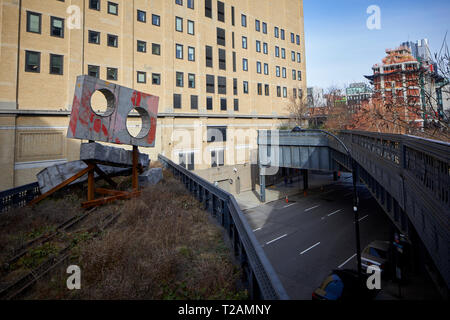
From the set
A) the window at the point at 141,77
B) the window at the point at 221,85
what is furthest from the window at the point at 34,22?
the window at the point at 221,85

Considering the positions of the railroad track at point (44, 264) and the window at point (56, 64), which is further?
the window at point (56, 64)

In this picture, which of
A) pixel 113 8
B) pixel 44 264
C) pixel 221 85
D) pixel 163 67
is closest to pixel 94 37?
pixel 113 8

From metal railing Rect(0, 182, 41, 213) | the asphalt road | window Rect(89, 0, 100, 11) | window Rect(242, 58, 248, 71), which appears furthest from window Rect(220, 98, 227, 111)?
metal railing Rect(0, 182, 41, 213)

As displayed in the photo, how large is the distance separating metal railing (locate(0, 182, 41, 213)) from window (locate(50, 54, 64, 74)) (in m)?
16.3

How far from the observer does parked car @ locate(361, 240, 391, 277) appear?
1441cm

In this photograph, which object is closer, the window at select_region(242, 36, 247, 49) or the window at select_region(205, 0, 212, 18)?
the window at select_region(205, 0, 212, 18)

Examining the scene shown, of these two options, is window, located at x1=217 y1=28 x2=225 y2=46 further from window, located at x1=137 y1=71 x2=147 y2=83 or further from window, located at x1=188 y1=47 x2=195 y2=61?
window, located at x1=137 y1=71 x2=147 y2=83

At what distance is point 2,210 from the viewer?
10.2 m

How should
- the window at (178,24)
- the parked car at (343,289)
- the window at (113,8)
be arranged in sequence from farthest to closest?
the window at (178,24), the window at (113,8), the parked car at (343,289)

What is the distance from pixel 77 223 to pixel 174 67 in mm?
26484

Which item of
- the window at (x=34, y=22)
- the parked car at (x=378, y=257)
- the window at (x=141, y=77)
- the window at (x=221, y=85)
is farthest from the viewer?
the window at (x=221, y=85)

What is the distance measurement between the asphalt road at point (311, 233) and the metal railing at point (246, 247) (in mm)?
7479

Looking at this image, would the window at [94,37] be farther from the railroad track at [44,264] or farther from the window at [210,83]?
the railroad track at [44,264]

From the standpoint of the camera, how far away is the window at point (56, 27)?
23125 millimetres
